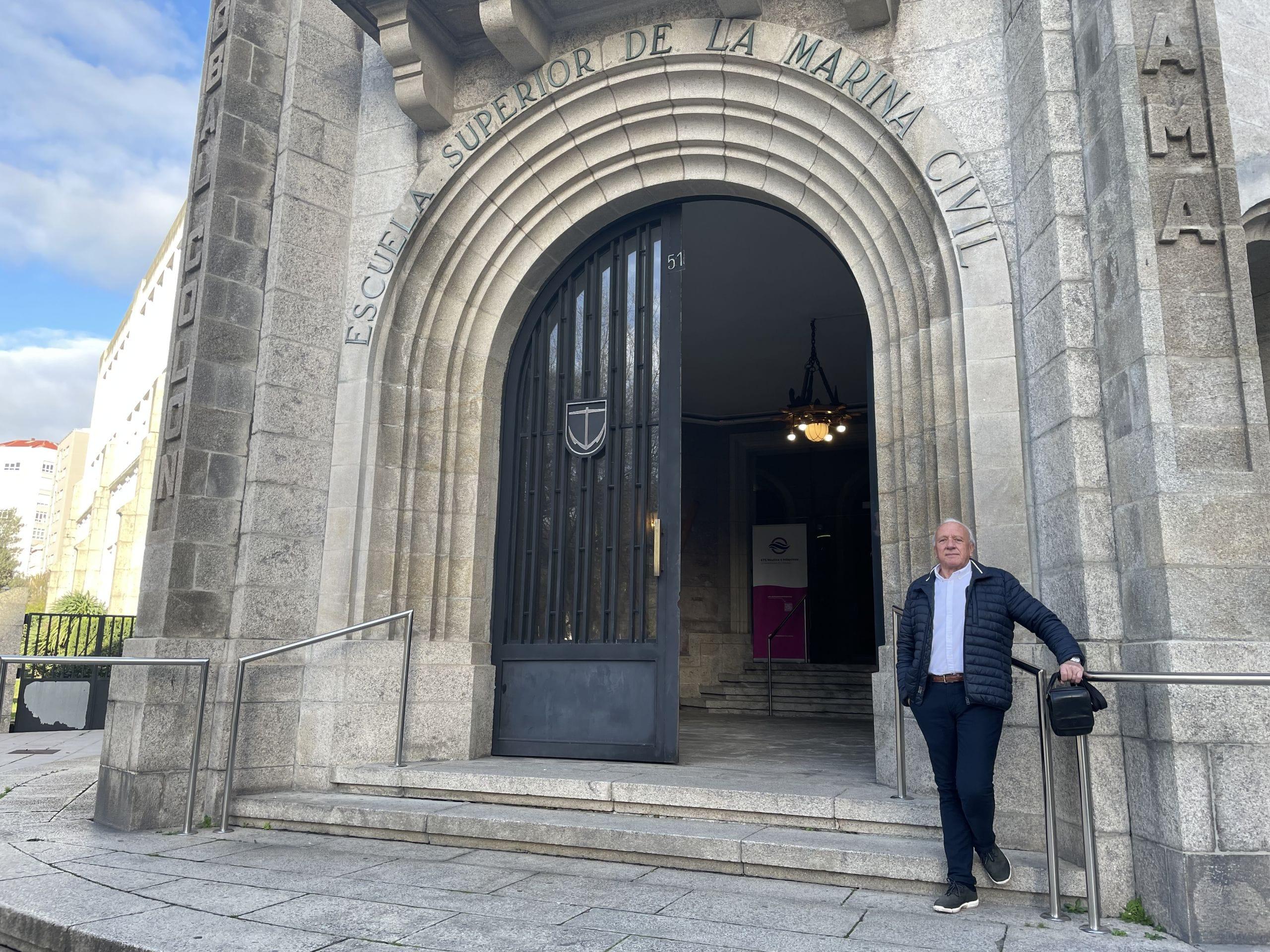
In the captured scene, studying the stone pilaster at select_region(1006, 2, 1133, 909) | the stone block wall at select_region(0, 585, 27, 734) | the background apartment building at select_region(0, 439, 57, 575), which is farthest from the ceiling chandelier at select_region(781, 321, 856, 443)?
the background apartment building at select_region(0, 439, 57, 575)

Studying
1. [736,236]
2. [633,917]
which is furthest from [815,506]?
[633,917]

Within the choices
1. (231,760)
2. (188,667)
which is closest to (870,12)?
(188,667)

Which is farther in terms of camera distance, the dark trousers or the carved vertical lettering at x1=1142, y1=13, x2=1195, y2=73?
the carved vertical lettering at x1=1142, y1=13, x2=1195, y2=73

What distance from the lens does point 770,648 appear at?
10805mm

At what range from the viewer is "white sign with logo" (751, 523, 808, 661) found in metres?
12.7

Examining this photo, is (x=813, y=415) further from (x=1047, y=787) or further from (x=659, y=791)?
(x=1047, y=787)

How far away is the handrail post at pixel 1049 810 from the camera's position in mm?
3217

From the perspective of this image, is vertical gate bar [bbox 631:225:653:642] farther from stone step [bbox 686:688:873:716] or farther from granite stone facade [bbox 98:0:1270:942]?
stone step [bbox 686:688:873:716]

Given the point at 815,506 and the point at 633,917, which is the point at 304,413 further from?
the point at 815,506

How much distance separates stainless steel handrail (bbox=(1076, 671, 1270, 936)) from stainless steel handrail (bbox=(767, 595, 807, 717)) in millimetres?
6778

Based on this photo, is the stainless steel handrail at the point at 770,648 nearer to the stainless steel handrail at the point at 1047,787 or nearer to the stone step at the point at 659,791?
the stone step at the point at 659,791

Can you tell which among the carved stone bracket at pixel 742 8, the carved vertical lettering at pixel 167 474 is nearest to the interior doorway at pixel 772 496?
the carved stone bracket at pixel 742 8

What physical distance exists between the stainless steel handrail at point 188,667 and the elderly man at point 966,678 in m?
3.74

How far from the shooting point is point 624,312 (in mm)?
6090
